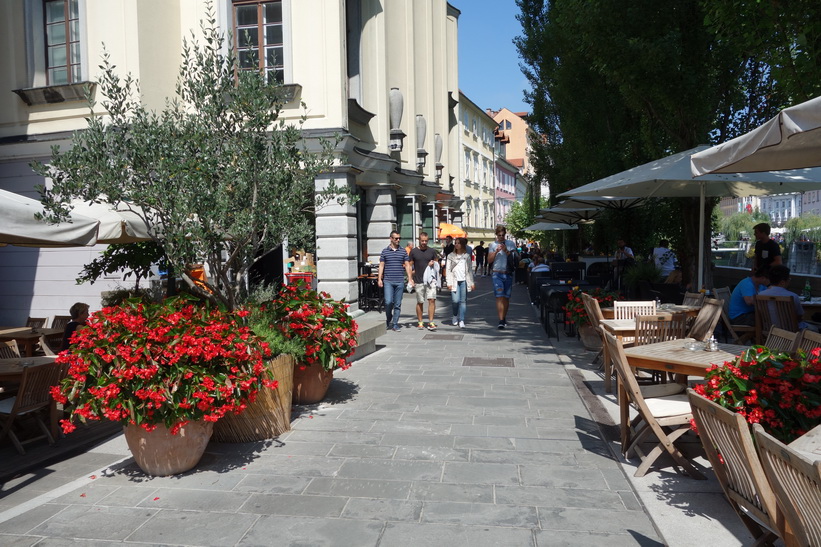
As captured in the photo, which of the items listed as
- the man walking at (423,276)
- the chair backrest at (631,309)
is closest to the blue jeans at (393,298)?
the man walking at (423,276)

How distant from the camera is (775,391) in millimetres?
3686

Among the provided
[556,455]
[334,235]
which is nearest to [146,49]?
[334,235]

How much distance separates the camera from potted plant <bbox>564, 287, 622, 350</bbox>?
33.5ft

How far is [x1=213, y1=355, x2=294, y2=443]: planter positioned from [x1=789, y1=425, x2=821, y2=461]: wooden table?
388 centimetres

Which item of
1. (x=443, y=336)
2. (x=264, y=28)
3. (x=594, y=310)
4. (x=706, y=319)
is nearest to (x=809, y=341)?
(x=706, y=319)

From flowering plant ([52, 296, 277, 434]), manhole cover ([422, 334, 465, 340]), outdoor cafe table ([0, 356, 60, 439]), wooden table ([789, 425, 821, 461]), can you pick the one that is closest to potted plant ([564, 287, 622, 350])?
manhole cover ([422, 334, 465, 340])

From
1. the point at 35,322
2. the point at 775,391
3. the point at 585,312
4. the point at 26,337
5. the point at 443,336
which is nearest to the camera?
→ the point at 775,391

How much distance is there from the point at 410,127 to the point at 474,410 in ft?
52.4

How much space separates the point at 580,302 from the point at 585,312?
35 centimetres

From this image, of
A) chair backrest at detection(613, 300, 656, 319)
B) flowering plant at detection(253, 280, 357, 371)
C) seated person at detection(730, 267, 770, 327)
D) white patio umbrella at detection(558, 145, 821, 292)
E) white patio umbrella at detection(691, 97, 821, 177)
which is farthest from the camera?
seated person at detection(730, 267, 770, 327)

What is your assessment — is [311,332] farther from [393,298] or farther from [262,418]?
[393,298]

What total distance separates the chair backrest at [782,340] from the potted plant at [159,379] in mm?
4029

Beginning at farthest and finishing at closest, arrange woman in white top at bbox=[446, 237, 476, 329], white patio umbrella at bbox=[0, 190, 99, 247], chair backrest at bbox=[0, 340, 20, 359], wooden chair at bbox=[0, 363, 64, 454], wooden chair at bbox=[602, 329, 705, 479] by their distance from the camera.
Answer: woman in white top at bbox=[446, 237, 476, 329], chair backrest at bbox=[0, 340, 20, 359], wooden chair at bbox=[0, 363, 64, 454], white patio umbrella at bbox=[0, 190, 99, 247], wooden chair at bbox=[602, 329, 705, 479]

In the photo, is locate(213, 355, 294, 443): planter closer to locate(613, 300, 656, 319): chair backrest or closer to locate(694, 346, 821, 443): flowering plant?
locate(694, 346, 821, 443): flowering plant
